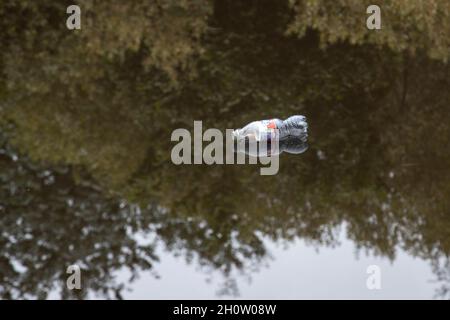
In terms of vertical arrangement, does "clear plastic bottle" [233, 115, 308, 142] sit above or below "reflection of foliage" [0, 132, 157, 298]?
above

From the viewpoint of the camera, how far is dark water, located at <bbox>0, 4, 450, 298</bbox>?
14336mm

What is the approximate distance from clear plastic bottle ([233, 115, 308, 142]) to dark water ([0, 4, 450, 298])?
0.40 meters

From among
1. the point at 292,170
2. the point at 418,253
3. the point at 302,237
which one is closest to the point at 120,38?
the point at 292,170

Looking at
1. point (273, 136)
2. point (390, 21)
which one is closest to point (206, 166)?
point (273, 136)

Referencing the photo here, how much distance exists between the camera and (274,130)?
49.8ft

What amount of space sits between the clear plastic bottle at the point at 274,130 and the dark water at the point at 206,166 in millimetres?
396

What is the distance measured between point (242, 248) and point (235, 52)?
218 inches

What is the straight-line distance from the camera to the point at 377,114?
17.2 meters

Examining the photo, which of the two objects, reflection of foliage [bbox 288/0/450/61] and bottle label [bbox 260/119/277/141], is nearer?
bottle label [bbox 260/119/277/141]

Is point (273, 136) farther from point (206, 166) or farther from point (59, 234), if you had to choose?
point (59, 234)

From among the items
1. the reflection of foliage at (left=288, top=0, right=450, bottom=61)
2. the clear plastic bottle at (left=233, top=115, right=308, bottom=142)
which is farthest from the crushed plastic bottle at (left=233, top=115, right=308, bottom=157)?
the reflection of foliage at (left=288, top=0, right=450, bottom=61)

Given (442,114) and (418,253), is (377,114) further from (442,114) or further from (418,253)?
(418,253)

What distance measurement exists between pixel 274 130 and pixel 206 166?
1.33m

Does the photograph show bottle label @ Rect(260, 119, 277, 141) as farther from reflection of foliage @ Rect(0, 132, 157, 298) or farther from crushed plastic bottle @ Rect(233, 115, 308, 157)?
reflection of foliage @ Rect(0, 132, 157, 298)
